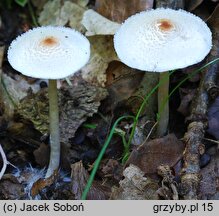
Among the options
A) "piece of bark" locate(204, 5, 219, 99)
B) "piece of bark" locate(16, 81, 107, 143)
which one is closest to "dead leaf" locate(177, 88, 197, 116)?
"piece of bark" locate(204, 5, 219, 99)

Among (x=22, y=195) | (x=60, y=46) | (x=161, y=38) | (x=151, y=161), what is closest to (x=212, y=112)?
(x=151, y=161)

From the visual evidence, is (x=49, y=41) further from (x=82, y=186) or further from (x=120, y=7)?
(x=120, y=7)

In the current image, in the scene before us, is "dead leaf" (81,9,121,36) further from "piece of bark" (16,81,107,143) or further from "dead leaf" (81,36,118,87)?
"piece of bark" (16,81,107,143)

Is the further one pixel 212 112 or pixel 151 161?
pixel 212 112

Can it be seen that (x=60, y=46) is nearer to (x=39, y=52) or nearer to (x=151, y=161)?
(x=39, y=52)

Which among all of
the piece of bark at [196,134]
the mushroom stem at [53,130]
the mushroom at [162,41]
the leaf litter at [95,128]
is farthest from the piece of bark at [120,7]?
the mushroom stem at [53,130]

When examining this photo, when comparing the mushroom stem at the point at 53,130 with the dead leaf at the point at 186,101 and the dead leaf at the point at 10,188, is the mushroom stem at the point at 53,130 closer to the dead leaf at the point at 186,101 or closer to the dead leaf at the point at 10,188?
the dead leaf at the point at 10,188

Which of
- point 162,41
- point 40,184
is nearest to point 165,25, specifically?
point 162,41
